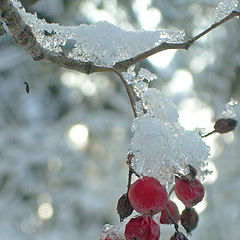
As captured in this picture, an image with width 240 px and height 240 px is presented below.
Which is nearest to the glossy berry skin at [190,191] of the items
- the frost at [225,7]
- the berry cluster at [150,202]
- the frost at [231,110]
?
the berry cluster at [150,202]

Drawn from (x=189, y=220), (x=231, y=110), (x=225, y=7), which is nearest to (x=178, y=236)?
(x=189, y=220)

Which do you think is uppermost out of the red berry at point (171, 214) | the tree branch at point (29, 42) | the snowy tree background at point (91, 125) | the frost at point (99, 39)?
the tree branch at point (29, 42)

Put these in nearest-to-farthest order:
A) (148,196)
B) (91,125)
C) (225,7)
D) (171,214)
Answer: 1. (148,196)
2. (171,214)
3. (225,7)
4. (91,125)

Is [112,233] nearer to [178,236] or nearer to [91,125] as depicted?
[178,236]

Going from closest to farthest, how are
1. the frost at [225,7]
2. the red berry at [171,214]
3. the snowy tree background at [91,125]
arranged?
1. the red berry at [171,214]
2. the frost at [225,7]
3. the snowy tree background at [91,125]

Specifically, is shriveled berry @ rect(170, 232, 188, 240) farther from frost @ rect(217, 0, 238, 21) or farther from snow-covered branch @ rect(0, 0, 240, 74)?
frost @ rect(217, 0, 238, 21)

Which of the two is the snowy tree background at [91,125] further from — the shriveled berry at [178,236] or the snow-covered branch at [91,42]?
the shriveled berry at [178,236]
